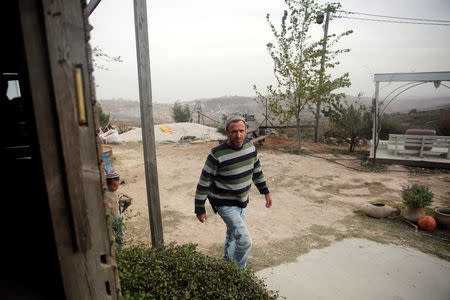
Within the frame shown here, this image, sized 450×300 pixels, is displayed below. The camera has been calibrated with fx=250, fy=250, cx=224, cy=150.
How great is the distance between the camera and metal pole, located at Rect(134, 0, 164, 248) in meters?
2.61

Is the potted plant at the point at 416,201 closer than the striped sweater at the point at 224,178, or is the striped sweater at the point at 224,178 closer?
the striped sweater at the point at 224,178

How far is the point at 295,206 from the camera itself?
5453mm

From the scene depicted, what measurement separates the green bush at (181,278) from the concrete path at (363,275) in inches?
36.8

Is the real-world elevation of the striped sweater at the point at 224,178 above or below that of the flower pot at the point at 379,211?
above

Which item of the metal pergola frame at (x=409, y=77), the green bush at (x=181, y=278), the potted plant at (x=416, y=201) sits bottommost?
the potted plant at (x=416, y=201)

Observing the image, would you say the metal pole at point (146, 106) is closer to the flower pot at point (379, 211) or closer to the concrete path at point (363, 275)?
the concrete path at point (363, 275)

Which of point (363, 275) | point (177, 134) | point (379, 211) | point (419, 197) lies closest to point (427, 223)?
point (419, 197)

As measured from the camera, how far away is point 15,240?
185 cm

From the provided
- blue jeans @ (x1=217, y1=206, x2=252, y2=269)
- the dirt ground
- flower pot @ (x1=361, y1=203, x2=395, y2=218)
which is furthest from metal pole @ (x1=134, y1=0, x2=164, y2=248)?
flower pot @ (x1=361, y1=203, x2=395, y2=218)

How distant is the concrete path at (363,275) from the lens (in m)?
2.70

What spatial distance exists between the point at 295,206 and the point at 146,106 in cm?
400

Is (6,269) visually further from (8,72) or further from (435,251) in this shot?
(435,251)

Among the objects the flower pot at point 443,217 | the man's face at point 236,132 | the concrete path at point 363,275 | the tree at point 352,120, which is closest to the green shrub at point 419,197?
the flower pot at point 443,217

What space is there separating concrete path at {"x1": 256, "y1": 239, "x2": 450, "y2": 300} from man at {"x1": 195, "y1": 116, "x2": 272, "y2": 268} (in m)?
0.70
